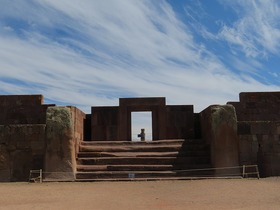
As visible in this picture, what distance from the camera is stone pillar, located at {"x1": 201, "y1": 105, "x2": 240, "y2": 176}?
37.8 ft

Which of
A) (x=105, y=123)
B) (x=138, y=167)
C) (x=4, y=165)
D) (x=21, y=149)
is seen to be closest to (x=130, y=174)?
(x=138, y=167)

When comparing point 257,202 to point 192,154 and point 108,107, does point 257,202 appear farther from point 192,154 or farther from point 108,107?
point 108,107

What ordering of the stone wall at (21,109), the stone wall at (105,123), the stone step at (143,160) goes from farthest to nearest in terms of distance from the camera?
the stone wall at (21,109), the stone wall at (105,123), the stone step at (143,160)

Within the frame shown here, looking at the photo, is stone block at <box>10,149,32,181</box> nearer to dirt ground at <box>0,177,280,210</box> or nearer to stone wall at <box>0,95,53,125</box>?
dirt ground at <box>0,177,280,210</box>

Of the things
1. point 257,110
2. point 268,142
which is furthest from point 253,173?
point 257,110

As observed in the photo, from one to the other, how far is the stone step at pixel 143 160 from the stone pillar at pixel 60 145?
64 cm

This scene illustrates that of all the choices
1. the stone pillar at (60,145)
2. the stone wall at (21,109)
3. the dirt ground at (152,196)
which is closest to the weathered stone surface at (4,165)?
the stone pillar at (60,145)

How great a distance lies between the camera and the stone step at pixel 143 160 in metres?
11.9

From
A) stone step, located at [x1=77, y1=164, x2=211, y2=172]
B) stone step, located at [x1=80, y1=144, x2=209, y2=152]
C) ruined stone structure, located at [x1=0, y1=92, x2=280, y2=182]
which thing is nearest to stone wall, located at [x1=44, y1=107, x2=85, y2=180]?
ruined stone structure, located at [x1=0, y1=92, x2=280, y2=182]

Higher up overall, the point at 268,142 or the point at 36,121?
the point at 36,121

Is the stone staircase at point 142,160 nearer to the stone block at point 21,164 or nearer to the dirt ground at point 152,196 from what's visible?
the dirt ground at point 152,196

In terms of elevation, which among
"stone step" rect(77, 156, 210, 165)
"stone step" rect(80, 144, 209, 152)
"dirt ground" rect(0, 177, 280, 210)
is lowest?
"dirt ground" rect(0, 177, 280, 210)

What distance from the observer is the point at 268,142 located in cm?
1202

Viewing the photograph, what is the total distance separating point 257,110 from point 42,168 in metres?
9.82
